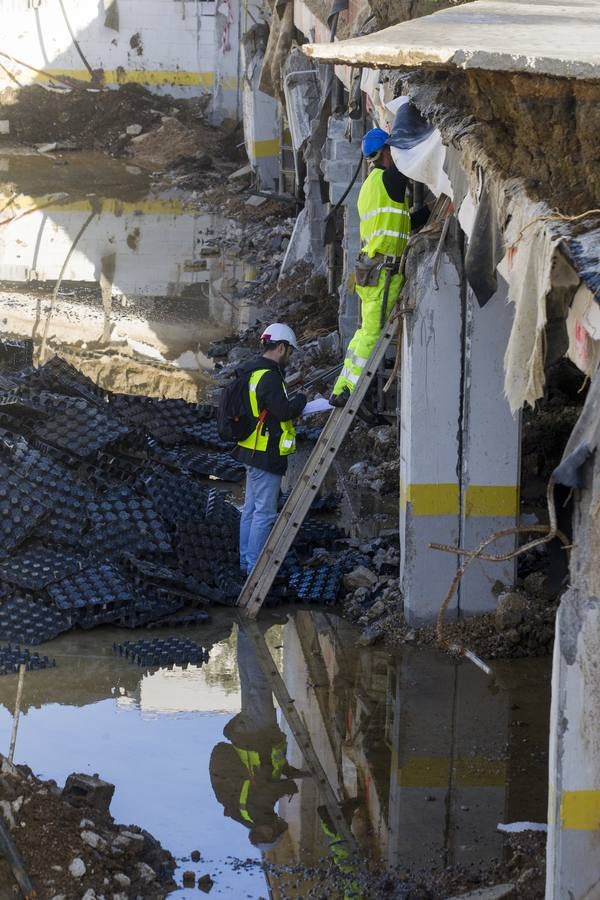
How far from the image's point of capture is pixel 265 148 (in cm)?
2608

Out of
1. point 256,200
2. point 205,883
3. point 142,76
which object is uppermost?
point 142,76

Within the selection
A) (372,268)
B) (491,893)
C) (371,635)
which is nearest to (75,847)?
(491,893)

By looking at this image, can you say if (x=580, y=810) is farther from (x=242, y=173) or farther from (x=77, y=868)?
(x=242, y=173)

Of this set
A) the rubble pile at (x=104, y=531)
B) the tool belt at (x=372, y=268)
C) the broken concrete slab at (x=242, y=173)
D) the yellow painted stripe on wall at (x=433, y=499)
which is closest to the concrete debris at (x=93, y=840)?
the rubble pile at (x=104, y=531)

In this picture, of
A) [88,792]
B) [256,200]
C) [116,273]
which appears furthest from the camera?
[256,200]

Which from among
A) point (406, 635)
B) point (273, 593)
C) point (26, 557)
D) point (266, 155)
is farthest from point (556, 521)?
point (266, 155)

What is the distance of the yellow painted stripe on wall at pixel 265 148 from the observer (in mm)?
25969

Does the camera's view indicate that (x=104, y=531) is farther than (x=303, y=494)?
Yes

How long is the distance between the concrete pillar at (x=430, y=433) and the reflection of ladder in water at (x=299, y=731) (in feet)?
3.58

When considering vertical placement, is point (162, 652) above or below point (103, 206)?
below

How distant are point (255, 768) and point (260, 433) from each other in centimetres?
284

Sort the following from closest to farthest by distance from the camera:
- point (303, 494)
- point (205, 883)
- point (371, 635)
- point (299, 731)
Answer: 1. point (205, 883)
2. point (299, 731)
3. point (371, 635)
4. point (303, 494)

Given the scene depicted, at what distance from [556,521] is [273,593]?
5.21 m

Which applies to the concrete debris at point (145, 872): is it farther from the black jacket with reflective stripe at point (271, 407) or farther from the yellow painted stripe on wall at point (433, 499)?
the black jacket with reflective stripe at point (271, 407)
